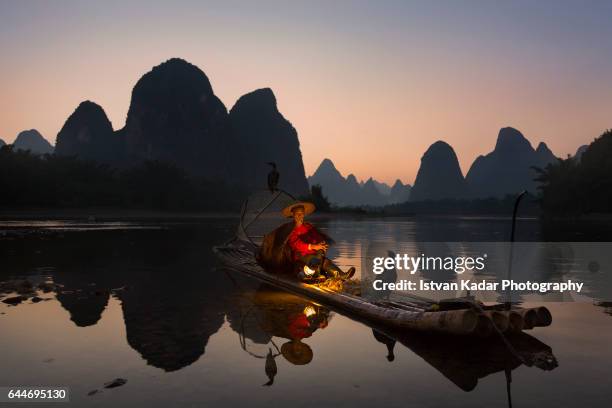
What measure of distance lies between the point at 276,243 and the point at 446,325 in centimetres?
667

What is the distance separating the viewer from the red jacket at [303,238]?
41.4 ft

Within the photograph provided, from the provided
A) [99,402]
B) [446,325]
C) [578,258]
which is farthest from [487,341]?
[578,258]

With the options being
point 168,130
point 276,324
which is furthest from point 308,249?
point 168,130

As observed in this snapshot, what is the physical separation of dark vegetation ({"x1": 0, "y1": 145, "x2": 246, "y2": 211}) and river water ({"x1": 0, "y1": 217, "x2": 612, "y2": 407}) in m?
59.4

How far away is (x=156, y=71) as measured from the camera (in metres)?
170

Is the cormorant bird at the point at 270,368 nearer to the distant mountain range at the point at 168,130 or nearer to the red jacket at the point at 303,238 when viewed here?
the red jacket at the point at 303,238

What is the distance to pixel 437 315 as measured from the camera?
25.5 feet

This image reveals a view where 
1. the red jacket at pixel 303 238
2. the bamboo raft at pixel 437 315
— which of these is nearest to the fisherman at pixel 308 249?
the red jacket at pixel 303 238

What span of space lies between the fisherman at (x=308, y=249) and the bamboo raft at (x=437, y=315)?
629mm

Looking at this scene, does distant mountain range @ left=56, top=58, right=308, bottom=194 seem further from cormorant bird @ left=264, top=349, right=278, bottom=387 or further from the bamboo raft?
cormorant bird @ left=264, top=349, right=278, bottom=387

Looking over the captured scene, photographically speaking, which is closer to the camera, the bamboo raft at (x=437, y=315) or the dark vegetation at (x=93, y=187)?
the bamboo raft at (x=437, y=315)

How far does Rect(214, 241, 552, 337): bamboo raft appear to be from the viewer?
24.2ft

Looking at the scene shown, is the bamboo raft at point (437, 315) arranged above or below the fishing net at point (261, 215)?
below

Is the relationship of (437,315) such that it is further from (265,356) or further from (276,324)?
(276,324)
